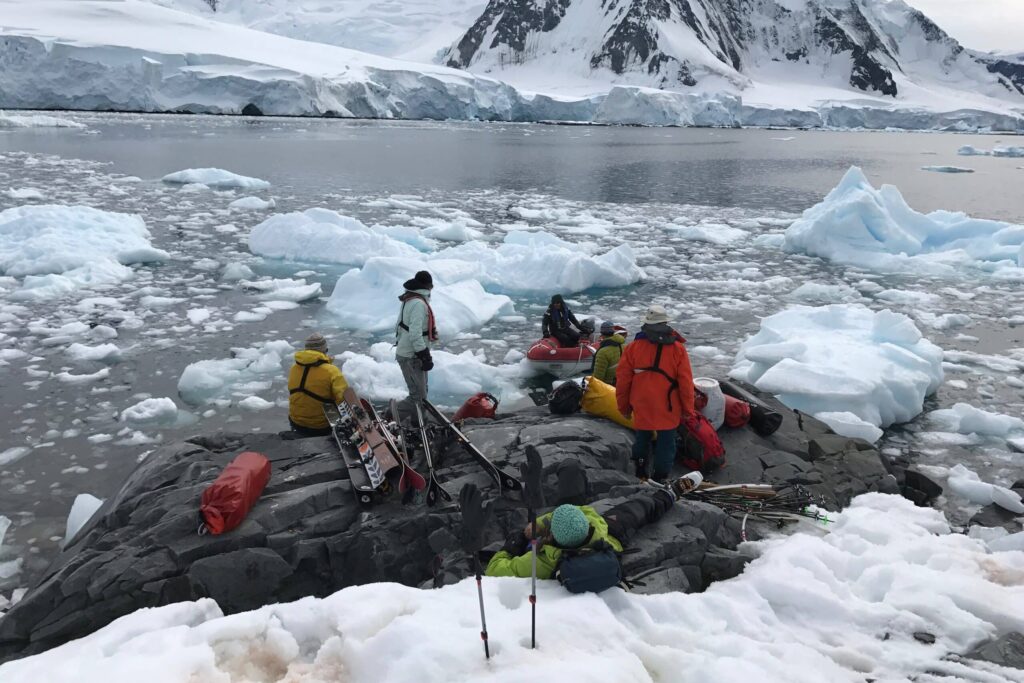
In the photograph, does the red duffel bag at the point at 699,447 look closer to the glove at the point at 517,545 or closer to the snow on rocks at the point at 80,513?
the glove at the point at 517,545

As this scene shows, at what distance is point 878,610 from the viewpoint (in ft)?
14.9

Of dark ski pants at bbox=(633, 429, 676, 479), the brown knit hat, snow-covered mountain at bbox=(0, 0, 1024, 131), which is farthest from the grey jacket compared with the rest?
snow-covered mountain at bbox=(0, 0, 1024, 131)

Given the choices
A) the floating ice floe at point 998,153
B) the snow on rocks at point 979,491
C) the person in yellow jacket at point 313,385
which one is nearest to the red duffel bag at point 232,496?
the person in yellow jacket at point 313,385

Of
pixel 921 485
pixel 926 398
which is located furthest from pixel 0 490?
pixel 926 398

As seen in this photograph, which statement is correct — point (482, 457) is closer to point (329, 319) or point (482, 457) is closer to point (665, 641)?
point (665, 641)

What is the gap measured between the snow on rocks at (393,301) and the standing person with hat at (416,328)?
15.0 ft

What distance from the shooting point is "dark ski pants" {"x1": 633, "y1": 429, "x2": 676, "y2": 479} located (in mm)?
6324

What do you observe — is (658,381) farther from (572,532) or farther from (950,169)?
(950,169)

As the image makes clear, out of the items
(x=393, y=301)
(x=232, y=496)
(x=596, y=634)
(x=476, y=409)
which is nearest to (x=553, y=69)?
(x=393, y=301)

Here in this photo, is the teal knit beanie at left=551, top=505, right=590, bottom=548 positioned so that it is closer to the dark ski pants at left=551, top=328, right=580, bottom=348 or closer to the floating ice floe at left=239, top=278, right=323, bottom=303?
the dark ski pants at left=551, top=328, right=580, bottom=348

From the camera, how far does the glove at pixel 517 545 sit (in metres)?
4.70

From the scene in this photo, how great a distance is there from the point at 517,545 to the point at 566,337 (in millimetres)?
Answer: 6193

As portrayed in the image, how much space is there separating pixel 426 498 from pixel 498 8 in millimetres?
193123

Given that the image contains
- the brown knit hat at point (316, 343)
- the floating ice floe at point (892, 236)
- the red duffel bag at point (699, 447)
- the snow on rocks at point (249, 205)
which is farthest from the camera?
the snow on rocks at point (249, 205)
